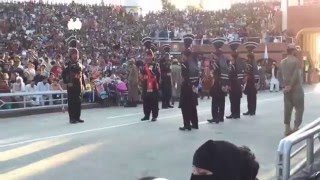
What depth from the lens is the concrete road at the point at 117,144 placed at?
790 cm

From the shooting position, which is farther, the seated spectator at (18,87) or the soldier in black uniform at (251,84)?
the seated spectator at (18,87)

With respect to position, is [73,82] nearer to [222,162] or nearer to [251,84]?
[251,84]

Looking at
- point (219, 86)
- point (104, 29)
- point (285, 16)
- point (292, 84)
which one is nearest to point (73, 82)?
point (219, 86)

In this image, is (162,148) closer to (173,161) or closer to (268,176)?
(173,161)

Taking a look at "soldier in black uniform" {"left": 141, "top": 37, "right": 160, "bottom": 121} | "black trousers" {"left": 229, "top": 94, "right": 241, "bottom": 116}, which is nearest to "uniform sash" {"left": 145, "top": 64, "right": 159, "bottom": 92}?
"soldier in black uniform" {"left": 141, "top": 37, "right": 160, "bottom": 121}

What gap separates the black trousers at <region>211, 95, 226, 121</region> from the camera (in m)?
13.2

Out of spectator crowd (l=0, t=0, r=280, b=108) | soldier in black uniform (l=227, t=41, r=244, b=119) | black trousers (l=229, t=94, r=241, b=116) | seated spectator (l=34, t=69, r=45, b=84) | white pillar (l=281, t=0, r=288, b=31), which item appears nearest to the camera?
soldier in black uniform (l=227, t=41, r=244, b=119)

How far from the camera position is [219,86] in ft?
43.3

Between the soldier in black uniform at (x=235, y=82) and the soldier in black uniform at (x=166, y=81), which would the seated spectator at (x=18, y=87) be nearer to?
the soldier in black uniform at (x=166, y=81)

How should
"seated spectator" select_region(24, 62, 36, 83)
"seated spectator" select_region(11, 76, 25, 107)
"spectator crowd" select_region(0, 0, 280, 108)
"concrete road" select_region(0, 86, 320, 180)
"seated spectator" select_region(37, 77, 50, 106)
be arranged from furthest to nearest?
"spectator crowd" select_region(0, 0, 280, 108), "seated spectator" select_region(24, 62, 36, 83), "seated spectator" select_region(37, 77, 50, 106), "seated spectator" select_region(11, 76, 25, 107), "concrete road" select_region(0, 86, 320, 180)

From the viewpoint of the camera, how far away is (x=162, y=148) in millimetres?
9664

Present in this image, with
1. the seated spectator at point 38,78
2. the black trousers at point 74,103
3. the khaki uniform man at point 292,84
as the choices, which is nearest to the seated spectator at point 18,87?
the seated spectator at point 38,78

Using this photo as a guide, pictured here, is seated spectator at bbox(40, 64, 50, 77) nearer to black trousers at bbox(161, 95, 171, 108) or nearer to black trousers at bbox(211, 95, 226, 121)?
black trousers at bbox(161, 95, 171, 108)

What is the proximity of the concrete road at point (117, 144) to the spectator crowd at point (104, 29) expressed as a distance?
20.2 ft
